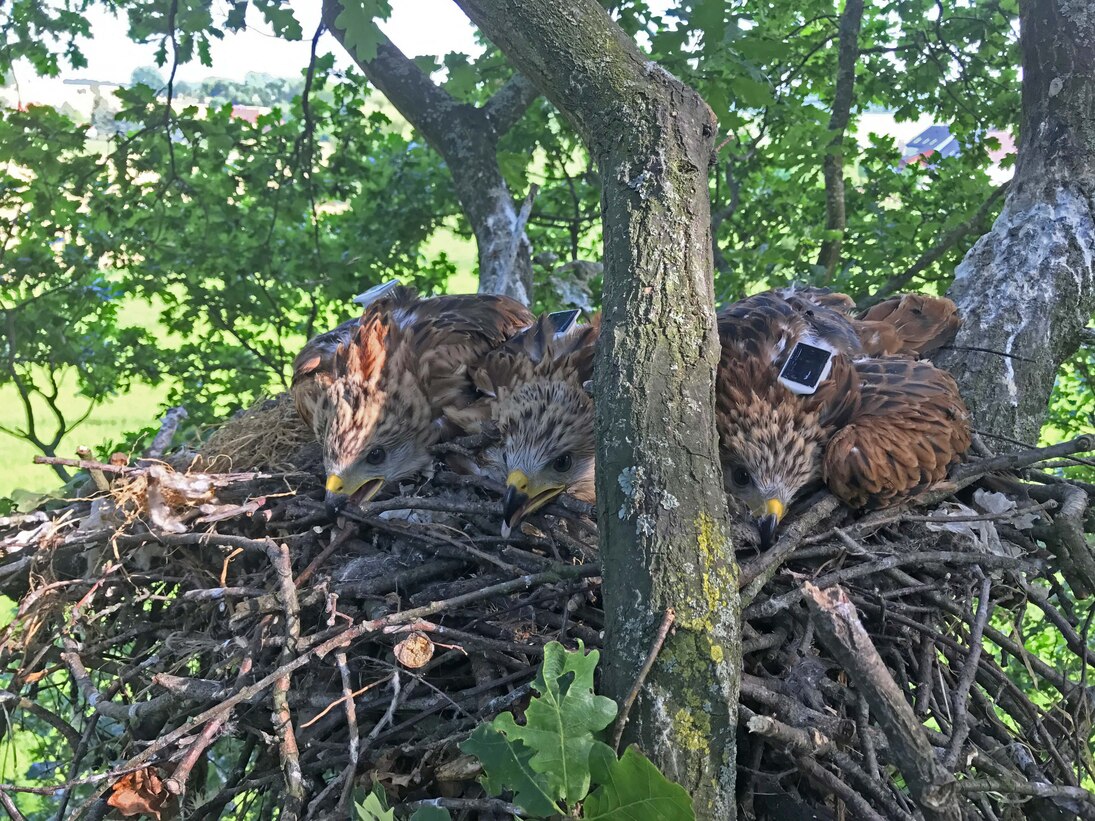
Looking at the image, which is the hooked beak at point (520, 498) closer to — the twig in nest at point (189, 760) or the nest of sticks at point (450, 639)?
the nest of sticks at point (450, 639)

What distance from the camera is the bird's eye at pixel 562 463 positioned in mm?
3109

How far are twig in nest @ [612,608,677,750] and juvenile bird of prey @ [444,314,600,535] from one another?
1.24m

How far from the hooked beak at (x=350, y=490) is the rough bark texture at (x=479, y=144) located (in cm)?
194

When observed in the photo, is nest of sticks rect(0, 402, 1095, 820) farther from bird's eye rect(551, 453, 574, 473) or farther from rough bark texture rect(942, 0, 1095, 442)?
rough bark texture rect(942, 0, 1095, 442)

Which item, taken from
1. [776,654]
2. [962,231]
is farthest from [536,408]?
[962,231]

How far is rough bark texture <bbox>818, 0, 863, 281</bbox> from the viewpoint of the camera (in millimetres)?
6059

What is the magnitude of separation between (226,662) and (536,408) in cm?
140

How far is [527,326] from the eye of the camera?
3.98 metres

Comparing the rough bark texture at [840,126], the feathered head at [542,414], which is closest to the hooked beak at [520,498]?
the feathered head at [542,414]

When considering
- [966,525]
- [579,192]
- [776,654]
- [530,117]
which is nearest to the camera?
[776,654]

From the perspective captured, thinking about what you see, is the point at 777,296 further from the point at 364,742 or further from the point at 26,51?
the point at 26,51

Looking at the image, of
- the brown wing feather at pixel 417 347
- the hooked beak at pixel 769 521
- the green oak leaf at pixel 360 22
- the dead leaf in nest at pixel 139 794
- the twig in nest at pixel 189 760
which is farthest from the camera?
the brown wing feather at pixel 417 347

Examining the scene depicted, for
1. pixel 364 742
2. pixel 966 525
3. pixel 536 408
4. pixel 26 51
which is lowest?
pixel 364 742

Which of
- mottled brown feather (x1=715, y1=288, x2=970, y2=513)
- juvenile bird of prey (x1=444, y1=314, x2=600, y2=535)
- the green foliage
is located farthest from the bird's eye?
the green foliage
